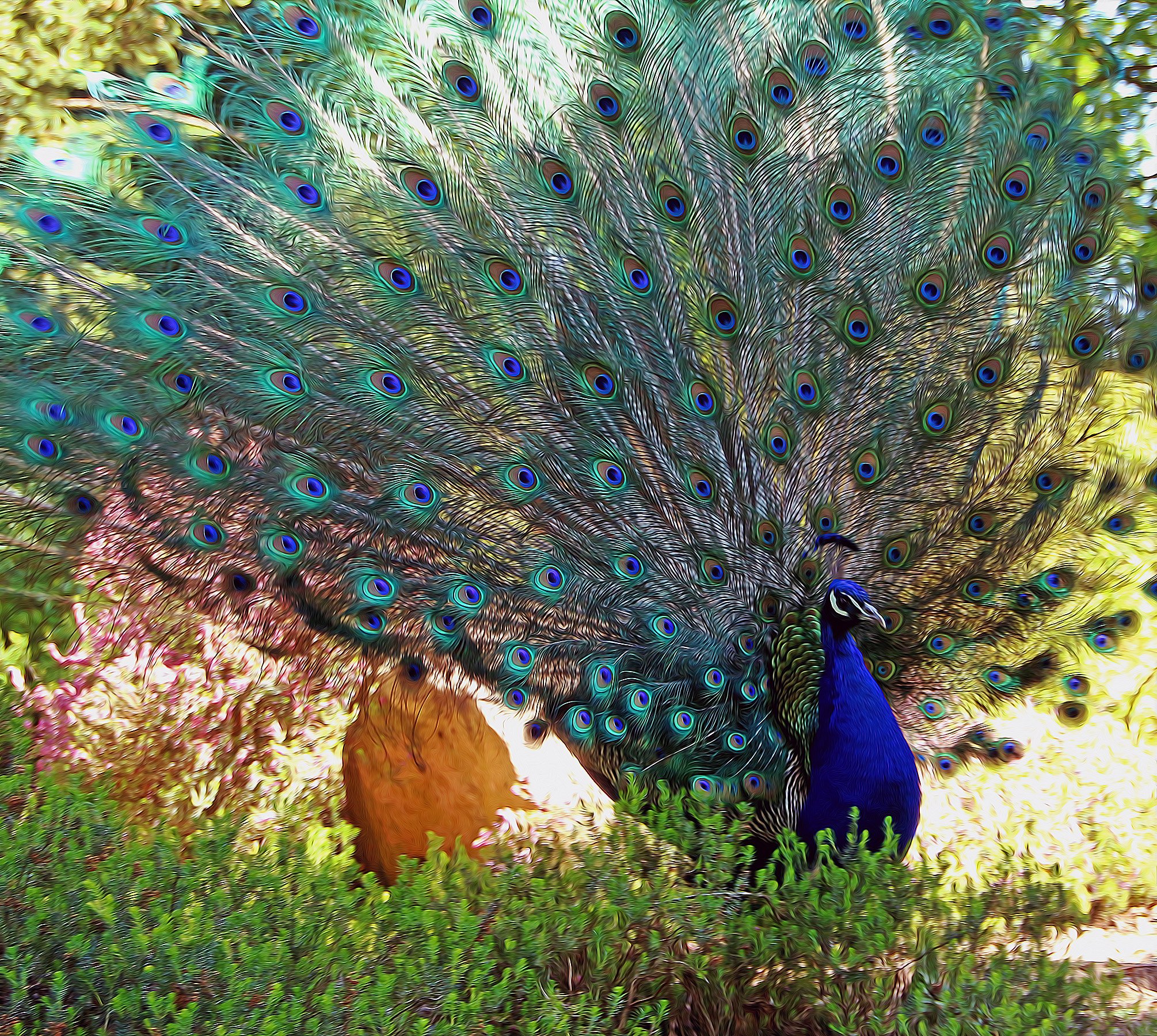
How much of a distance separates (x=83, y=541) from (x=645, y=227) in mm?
2156

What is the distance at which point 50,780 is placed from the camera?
271 centimetres

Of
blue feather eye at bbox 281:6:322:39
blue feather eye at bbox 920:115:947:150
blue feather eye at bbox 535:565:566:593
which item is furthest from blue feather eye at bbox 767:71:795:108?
blue feather eye at bbox 535:565:566:593

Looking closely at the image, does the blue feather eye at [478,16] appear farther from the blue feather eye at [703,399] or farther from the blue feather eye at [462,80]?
the blue feather eye at [703,399]

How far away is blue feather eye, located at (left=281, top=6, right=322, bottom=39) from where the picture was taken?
297 centimetres

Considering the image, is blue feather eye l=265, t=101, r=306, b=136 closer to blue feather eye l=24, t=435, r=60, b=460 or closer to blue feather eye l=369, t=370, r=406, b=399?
blue feather eye l=369, t=370, r=406, b=399

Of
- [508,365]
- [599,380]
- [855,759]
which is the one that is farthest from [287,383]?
[855,759]

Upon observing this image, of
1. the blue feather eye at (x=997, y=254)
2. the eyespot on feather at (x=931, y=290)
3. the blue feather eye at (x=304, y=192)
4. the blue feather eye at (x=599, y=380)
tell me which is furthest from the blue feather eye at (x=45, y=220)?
the blue feather eye at (x=997, y=254)

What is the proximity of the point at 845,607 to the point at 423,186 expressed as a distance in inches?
77.2

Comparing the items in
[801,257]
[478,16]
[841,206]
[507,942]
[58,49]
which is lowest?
[507,942]

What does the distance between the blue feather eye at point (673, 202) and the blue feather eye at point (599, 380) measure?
1.91ft

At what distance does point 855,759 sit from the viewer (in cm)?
301

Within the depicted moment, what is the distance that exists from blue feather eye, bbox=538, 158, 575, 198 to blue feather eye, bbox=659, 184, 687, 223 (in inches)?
12.4

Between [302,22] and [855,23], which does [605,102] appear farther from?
[302,22]

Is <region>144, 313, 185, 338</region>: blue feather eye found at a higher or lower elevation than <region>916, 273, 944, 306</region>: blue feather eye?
higher
